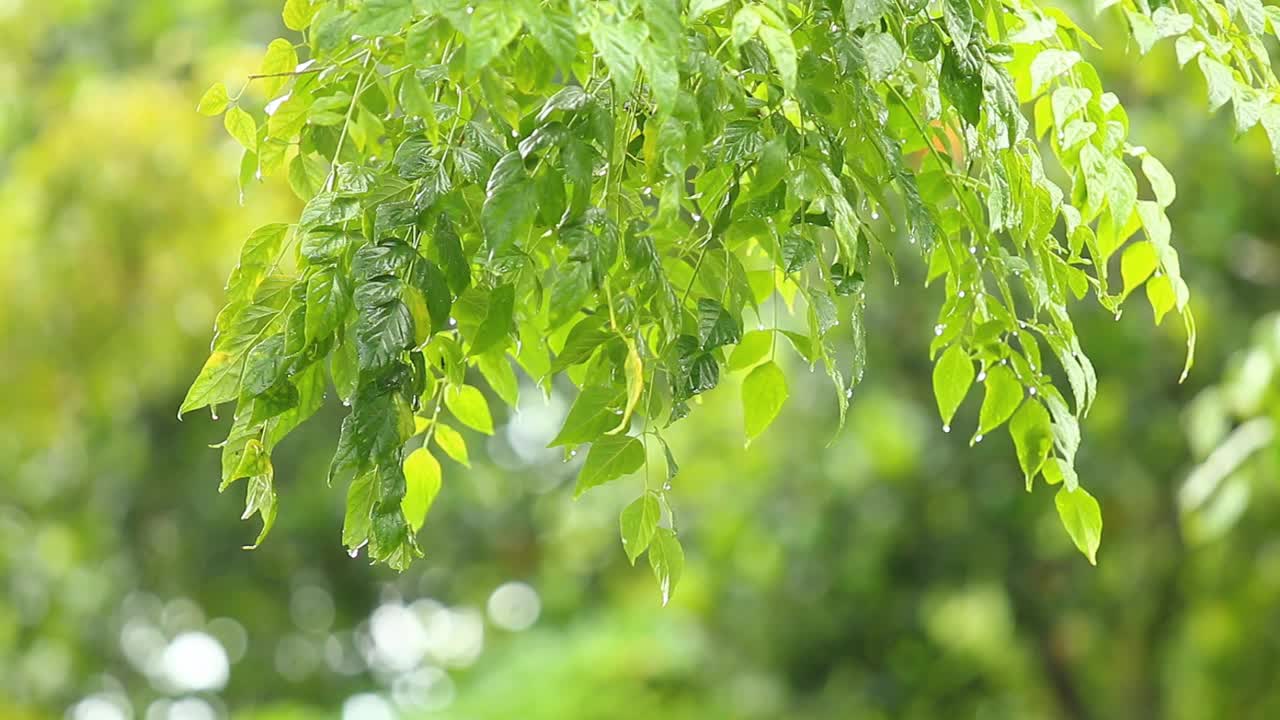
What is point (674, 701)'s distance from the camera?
784 cm

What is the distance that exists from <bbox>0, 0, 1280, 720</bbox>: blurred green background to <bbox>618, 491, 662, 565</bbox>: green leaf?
2.07 m

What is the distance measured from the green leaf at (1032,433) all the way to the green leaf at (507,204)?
505 mm

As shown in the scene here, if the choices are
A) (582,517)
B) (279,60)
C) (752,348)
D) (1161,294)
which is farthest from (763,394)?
(582,517)

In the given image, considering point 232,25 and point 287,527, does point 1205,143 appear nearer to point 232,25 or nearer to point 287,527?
point 232,25

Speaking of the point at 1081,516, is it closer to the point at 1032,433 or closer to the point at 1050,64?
the point at 1032,433

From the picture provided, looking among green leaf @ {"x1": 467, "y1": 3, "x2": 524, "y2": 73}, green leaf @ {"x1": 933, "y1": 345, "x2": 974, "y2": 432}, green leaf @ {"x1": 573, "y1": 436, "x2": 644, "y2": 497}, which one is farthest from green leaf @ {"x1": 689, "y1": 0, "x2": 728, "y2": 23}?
green leaf @ {"x1": 933, "y1": 345, "x2": 974, "y2": 432}

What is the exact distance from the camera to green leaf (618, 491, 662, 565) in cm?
129

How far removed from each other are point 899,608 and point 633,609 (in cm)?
179

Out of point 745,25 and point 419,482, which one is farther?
point 419,482

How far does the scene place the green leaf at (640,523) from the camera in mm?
1287

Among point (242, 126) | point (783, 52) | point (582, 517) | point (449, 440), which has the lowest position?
point (582, 517)

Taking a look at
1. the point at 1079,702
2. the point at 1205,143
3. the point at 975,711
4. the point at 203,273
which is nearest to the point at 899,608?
the point at 1079,702

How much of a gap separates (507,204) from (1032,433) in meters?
0.54

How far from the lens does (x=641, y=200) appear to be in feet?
4.17
